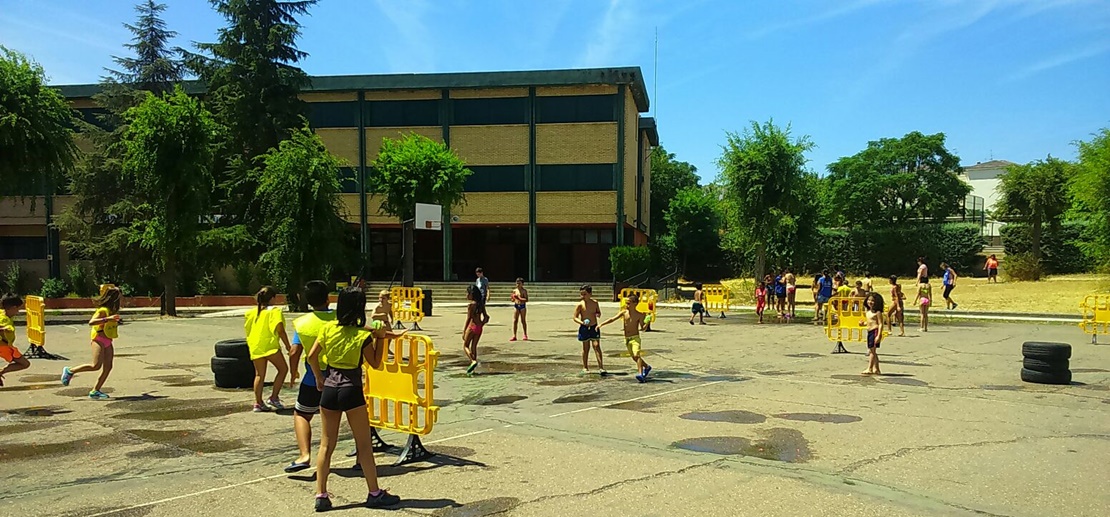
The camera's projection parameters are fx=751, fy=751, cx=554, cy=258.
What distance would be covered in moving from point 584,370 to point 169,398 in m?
6.41

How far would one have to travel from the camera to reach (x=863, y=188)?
54.0m

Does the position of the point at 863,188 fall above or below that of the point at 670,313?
above

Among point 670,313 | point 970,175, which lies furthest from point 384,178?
point 970,175

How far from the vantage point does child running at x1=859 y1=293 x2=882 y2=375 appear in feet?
41.5

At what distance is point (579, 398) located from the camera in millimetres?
10453

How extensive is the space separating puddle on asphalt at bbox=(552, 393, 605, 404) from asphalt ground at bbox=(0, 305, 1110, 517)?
0.04 metres

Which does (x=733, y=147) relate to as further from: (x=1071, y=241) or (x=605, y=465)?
(x=605, y=465)

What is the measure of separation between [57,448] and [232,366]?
371 centimetres

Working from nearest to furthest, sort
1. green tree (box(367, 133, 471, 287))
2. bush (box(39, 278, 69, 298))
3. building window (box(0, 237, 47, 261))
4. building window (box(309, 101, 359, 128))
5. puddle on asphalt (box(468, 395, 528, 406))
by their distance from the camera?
puddle on asphalt (box(468, 395, 528, 406)) < green tree (box(367, 133, 471, 287)) < bush (box(39, 278, 69, 298)) < building window (box(309, 101, 359, 128)) < building window (box(0, 237, 47, 261))

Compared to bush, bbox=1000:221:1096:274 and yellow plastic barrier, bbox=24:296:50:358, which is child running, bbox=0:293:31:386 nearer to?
yellow plastic barrier, bbox=24:296:50:358

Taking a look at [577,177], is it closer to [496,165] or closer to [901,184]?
[496,165]

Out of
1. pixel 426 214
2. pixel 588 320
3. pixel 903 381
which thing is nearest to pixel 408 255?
pixel 426 214

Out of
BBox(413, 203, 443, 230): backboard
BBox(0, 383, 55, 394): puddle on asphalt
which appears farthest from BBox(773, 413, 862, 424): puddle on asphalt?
BBox(413, 203, 443, 230): backboard

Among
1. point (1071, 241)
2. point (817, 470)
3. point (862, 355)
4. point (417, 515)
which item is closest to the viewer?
point (417, 515)
